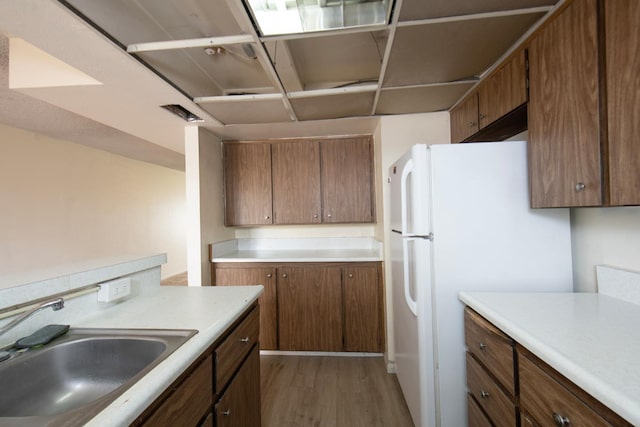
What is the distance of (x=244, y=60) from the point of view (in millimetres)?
1603

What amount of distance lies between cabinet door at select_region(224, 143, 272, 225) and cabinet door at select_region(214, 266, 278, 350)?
0.57 metres

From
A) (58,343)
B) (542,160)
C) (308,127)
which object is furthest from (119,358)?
(308,127)

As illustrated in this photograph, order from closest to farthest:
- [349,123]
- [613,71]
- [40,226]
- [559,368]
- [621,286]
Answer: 1. [559,368]
2. [613,71]
3. [621,286]
4. [349,123]
5. [40,226]

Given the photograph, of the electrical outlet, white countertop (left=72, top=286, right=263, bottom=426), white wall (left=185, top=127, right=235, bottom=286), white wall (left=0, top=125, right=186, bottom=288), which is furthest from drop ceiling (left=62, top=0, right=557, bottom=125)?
white wall (left=0, top=125, right=186, bottom=288)

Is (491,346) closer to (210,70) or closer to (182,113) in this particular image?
(210,70)

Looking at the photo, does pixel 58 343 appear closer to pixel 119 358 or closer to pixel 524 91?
pixel 119 358

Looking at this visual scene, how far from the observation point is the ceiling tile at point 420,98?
65.9 inches

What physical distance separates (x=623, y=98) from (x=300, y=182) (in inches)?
88.1

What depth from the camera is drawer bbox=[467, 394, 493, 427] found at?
998 mm

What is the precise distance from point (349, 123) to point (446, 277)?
161 centimetres

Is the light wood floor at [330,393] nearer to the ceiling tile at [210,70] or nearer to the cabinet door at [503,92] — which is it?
the cabinet door at [503,92]

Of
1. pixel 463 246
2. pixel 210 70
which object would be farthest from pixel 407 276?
pixel 210 70

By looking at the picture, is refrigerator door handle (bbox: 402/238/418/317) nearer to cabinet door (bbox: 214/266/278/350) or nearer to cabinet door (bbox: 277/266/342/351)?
cabinet door (bbox: 277/266/342/351)

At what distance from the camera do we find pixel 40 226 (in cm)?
315
